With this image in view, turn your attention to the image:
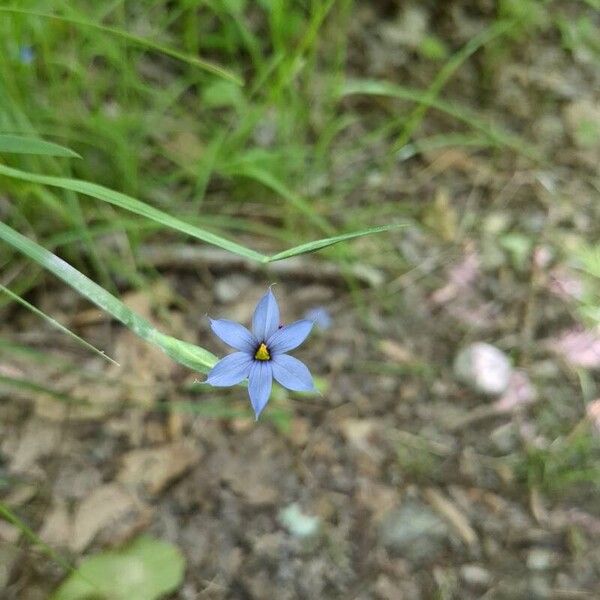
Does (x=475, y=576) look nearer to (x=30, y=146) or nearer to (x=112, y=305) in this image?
(x=112, y=305)

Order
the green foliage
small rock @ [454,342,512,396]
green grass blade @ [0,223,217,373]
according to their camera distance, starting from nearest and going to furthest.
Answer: green grass blade @ [0,223,217,373] → the green foliage → small rock @ [454,342,512,396]

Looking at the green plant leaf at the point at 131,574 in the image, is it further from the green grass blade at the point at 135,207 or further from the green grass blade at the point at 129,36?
the green grass blade at the point at 129,36

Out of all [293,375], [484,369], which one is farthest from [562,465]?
[293,375]

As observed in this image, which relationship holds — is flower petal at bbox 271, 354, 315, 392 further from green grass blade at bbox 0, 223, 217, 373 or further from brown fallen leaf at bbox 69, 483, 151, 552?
brown fallen leaf at bbox 69, 483, 151, 552

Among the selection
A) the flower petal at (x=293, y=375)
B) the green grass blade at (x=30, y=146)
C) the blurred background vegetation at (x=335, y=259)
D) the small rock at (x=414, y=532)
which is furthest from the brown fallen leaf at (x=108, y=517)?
the green grass blade at (x=30, y=146)

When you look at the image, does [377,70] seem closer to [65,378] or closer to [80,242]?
[80,242]

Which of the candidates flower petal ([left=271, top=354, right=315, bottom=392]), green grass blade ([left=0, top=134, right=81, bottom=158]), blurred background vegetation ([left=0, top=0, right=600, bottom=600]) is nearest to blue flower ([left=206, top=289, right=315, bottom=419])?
flower petal ([left=271, top=354, right=315, bottom=392])
